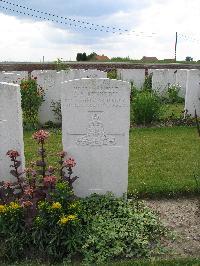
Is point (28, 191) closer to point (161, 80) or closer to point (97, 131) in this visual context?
point (97, 131)

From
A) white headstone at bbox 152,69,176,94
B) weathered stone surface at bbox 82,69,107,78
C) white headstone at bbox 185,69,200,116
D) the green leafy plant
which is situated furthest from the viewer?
white headstone at bbox 152,69,176,94

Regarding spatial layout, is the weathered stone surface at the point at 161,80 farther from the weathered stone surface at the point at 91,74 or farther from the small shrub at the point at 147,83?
the weathered stone surface at the point at 91,74

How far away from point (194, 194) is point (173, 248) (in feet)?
5.12

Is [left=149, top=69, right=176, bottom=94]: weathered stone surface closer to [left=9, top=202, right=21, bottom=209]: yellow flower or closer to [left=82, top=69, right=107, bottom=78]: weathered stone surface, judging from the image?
[left=82, top=69, right=107, bottom=78]: weathered stone surface

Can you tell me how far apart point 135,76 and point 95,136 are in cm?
1204

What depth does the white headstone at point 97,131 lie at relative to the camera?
16.7 ft

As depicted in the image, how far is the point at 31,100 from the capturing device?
34.9ft

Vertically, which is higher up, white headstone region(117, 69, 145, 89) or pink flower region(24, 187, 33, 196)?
white headstone region(117, 69, 145, 89)

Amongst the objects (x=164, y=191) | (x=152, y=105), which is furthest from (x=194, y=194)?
(x=152, y=105)

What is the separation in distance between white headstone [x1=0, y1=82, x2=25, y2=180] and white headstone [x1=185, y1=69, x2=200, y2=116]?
6720 millimetres

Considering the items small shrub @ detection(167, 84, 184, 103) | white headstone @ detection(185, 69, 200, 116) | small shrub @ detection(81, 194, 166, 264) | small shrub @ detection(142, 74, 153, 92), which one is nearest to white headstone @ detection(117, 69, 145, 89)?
small shrub @ detection(142, 74, 153, 92)

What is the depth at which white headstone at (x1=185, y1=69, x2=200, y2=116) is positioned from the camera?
426 inches

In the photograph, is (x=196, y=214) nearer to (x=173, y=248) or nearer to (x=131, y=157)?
(x=173, y=248)

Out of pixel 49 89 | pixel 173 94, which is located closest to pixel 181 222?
pixel 49 89
